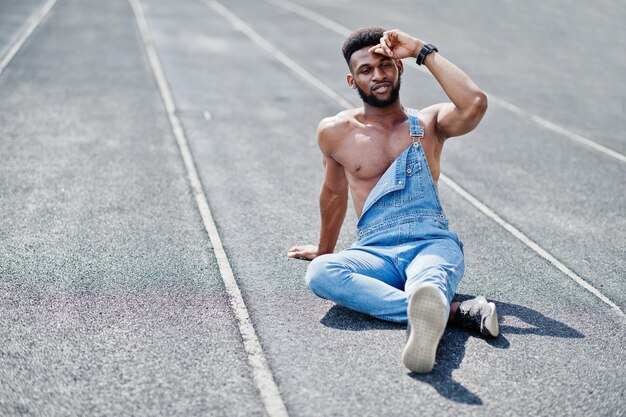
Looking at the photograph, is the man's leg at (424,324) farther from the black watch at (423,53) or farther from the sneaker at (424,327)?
the black watch at (423,53)

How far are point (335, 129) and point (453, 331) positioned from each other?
4.98 ft

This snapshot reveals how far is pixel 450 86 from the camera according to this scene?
15.6 ft

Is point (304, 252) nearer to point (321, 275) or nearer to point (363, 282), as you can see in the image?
point (321, 275)

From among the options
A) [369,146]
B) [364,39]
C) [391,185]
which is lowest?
[391,185]

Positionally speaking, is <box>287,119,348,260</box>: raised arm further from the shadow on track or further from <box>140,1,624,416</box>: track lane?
the shadow on track

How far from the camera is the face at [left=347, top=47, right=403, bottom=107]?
16.3 feet

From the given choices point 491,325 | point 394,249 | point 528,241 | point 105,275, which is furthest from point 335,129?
point 528,241

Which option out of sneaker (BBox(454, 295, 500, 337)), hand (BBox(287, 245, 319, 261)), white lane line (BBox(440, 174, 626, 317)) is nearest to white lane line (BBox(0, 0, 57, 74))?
white lane line (BBox(440, 174, 626, 317))

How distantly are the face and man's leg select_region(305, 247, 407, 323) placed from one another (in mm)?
973

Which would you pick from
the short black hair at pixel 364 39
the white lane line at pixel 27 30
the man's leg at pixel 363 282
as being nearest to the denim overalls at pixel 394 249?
the man's leg at pixel 363 282

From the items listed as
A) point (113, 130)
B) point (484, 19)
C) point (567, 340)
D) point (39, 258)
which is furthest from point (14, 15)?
point (567, 340)

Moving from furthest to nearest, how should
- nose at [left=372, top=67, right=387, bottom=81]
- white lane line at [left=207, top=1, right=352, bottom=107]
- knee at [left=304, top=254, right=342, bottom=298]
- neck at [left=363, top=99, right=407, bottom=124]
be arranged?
white lane line at [left=207, top=1, right=352, bottom=107] → neck at [left=363, top=99, right=407, bottom=124] → nose at [left=372, top=67, right=387, bottom=81] → knee at [left=304, top=254, right=342, bottom=298]

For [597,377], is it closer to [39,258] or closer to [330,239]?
[330,239]

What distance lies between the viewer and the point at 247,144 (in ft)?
29.6
